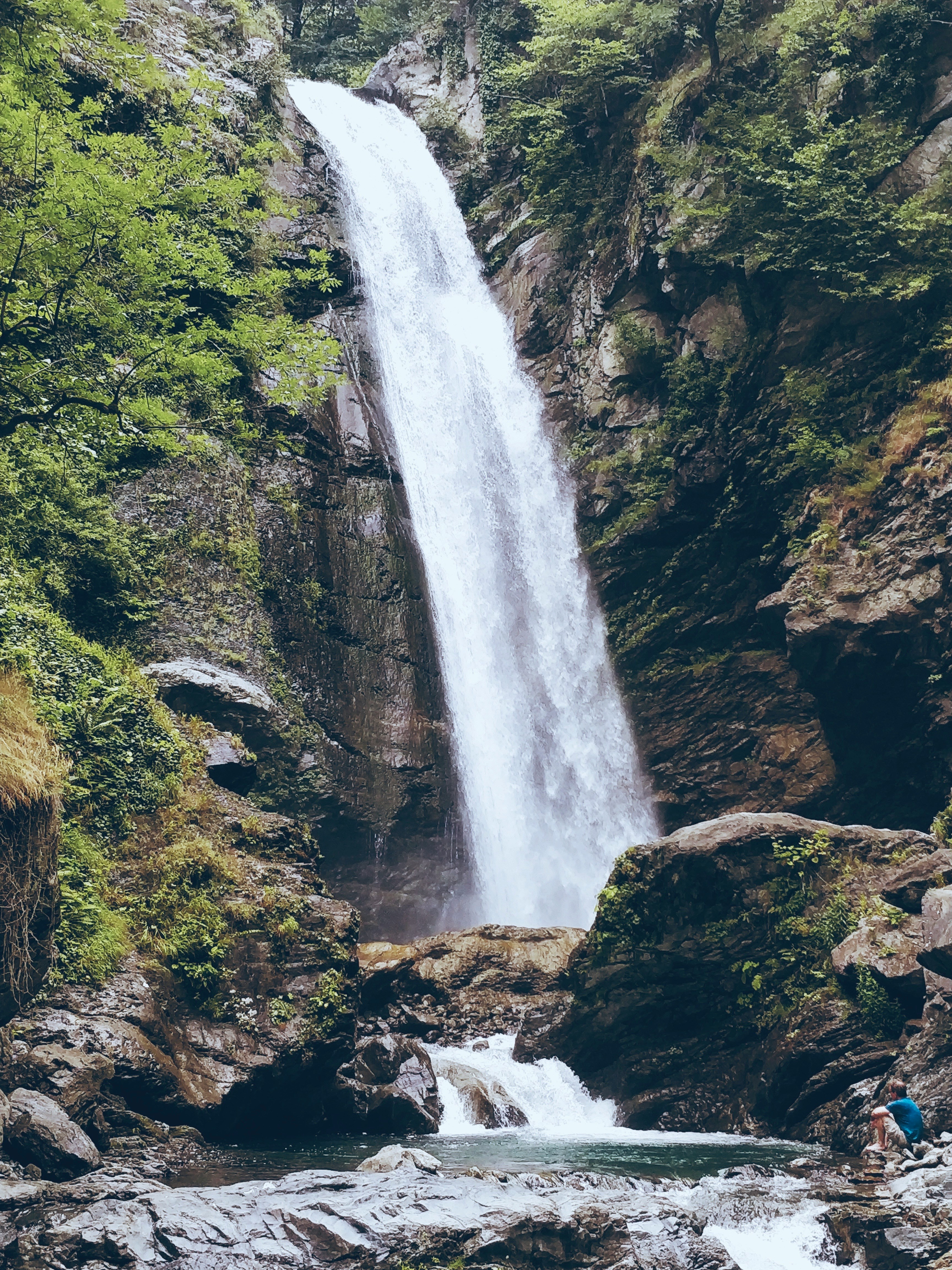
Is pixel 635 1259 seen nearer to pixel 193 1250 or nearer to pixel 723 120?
pixel 193 1250

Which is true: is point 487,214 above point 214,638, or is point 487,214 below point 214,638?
above

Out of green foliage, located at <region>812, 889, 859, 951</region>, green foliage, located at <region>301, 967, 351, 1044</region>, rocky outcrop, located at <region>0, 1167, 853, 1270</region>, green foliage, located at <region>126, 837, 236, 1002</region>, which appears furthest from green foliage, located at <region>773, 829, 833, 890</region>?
green foliage, located at <region>126, 837, 236, 1002</region>

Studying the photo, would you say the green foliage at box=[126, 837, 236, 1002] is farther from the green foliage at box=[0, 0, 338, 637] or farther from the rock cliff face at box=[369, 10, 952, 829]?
the rock cliff face at box=[369, 10, 952, 829]

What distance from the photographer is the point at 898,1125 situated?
30.0 feet

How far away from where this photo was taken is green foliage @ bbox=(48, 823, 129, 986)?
9.58 m

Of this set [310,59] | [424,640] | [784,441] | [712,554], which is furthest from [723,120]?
[310,59]

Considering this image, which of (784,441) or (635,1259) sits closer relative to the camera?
(635,1259)

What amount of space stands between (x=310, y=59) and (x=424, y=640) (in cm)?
2773

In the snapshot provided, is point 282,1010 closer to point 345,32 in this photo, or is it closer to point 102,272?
point 102,272

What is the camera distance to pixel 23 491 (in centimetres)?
1508

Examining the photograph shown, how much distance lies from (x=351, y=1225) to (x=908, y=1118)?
5.90 metres

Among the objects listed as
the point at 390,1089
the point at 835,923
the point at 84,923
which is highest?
the point at 84,923

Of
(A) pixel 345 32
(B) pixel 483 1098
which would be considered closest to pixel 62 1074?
(B) pixel 483 1098

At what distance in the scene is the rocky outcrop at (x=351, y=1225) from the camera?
5.64m
